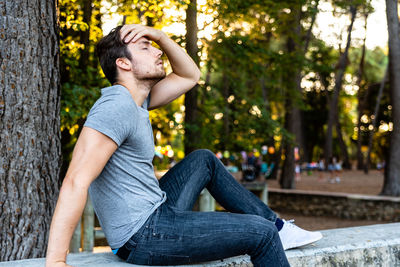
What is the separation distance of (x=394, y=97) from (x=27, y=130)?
14.3 meters

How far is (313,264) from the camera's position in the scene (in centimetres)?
307

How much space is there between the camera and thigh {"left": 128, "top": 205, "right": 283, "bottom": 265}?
245cm

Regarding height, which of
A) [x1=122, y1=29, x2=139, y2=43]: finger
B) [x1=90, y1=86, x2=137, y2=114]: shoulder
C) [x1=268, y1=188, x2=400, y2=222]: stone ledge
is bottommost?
[x1=268, y1=188, x2=400, y2=222]: stone ledge

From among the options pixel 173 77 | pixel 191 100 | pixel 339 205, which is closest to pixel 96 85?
pixel 191 100

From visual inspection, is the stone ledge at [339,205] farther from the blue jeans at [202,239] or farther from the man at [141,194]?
the blue jeans at [202,239]

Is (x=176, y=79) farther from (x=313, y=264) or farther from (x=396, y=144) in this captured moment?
(x=396, y=144)

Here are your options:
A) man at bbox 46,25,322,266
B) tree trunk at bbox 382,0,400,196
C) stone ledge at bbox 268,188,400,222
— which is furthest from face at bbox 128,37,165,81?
tree trunk at bbox 382,0,400,196

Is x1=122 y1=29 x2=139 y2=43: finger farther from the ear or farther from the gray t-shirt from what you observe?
the gray t-shirt

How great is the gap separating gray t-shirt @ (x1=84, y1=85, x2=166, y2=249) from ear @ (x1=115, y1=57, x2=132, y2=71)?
0.65ft

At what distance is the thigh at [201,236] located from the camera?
2.45 metres

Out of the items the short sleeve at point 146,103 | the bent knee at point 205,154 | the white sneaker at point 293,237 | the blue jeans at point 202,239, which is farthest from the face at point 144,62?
the white sneaker at point 293,237

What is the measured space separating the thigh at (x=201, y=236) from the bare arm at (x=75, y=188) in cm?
45

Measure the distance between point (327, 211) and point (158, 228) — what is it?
13189mm

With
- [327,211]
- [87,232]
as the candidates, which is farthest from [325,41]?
[87,232]
